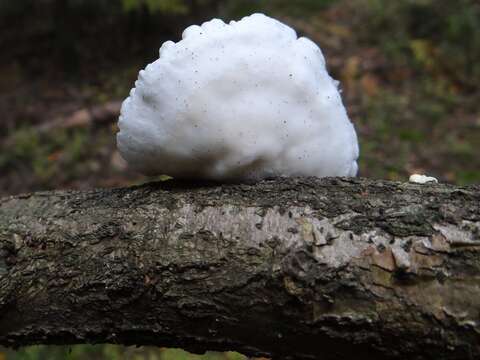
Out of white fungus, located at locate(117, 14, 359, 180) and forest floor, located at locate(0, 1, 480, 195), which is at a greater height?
forest floor, located at locate(0, 1, 480, 195)

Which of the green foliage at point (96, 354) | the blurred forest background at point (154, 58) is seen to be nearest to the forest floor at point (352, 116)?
the blurred forest background at point (154, 58)

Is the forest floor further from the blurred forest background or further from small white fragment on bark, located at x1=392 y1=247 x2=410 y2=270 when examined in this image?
small white fragment on bark, located at x1=392 y1=247 x2=410 y2=270

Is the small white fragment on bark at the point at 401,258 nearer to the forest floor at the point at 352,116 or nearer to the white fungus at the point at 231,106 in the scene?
the white fungus at the point at 231,106

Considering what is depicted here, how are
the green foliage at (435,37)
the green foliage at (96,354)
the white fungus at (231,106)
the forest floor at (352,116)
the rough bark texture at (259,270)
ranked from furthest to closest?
the green foliage at (435,37) → the forest floor at (352,116) → the green foliage at (96,354) → the white fungus at (231,106) → the rough bark texture at (259,270)

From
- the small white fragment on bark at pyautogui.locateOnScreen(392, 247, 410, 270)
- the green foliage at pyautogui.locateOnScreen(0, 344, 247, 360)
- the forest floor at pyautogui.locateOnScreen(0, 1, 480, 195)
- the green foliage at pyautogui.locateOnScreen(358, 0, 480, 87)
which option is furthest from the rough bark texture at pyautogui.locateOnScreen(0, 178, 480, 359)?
the green foliage at pyautogui.locateOnScreen(358, 0, 480, 87)

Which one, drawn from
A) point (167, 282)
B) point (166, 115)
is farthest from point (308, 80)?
point (167, 282)

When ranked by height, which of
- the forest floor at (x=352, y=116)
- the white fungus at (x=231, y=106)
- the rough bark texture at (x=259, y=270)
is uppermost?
the forest floor at (x=352, y=116)

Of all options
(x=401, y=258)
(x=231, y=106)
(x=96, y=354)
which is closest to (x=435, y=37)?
(x=96, y=354)

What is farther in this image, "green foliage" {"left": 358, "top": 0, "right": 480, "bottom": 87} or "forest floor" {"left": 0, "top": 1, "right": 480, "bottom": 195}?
"green foliage" {"left": 358, "top": 0, "right": 480, "bottom": 87}
